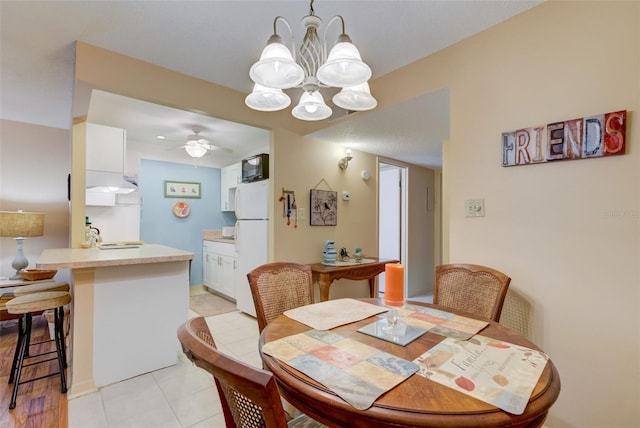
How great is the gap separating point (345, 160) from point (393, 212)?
1.54 m

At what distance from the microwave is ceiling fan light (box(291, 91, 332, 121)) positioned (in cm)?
176

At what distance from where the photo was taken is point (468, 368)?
841 millimetres

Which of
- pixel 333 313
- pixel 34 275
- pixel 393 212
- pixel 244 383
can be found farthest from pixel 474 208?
pixel 34 275

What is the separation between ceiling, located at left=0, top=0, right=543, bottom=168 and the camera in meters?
1.62

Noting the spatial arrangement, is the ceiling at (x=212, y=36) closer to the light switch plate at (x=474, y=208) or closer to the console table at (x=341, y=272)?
the light switch plate at (x=474, y=208)

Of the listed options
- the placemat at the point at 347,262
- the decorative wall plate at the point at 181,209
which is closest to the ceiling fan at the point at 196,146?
the decorative wall plate at the point at 181,209

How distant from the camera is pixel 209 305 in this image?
13.1ft

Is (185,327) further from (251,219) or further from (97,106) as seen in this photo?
(97,106)

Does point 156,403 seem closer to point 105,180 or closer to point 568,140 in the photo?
point 105,180

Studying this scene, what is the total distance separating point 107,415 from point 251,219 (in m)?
2.10

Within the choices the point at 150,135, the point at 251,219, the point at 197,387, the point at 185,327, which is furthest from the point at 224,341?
the point at 150,135

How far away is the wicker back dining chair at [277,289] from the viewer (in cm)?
160

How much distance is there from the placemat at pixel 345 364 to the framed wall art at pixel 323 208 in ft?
7.13

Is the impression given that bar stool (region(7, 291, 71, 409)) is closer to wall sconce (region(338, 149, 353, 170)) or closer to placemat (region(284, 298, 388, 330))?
placemat (region(284, 298, 388, 330))
